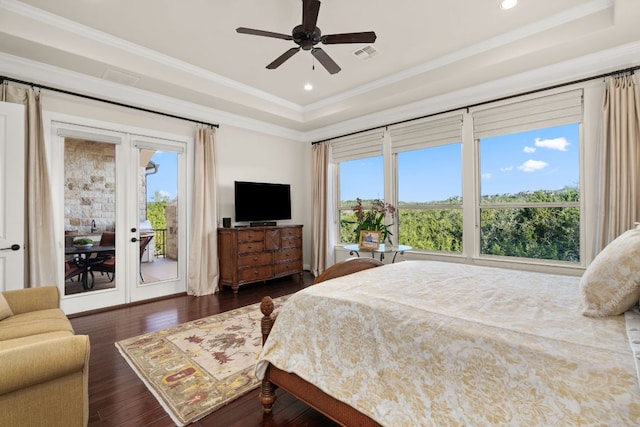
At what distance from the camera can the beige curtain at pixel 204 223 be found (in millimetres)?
4543

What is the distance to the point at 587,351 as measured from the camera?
101 centimetres

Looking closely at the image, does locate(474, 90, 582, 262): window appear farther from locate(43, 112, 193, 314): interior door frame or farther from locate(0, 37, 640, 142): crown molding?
locate(43, 112, 193, 314): interior door frame

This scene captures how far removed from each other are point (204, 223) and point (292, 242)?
1542mm

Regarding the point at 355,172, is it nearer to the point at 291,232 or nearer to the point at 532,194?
the point at 291,232

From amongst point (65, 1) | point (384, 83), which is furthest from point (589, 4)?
point (65, 1)

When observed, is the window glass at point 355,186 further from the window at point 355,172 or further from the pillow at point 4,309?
the pillow at point 4,309

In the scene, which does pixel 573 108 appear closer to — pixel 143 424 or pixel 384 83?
pixel 384 83

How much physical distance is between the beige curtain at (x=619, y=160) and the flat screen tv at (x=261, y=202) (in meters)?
4.31

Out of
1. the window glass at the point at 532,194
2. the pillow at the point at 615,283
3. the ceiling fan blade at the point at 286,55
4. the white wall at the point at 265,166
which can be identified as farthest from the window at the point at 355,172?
the pillow at the point at 615,283

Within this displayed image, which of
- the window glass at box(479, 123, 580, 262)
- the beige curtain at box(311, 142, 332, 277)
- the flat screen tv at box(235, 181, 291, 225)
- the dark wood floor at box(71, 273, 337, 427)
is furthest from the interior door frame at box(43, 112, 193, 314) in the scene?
the window glass at box(479, 123, 580, 262)

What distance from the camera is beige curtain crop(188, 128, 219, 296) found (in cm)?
454

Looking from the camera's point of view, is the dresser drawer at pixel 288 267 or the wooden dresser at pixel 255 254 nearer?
the wooden dresser at pixel 255 254

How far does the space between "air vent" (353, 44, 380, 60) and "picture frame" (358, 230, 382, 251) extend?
2216mm

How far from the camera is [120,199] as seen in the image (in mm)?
3994
